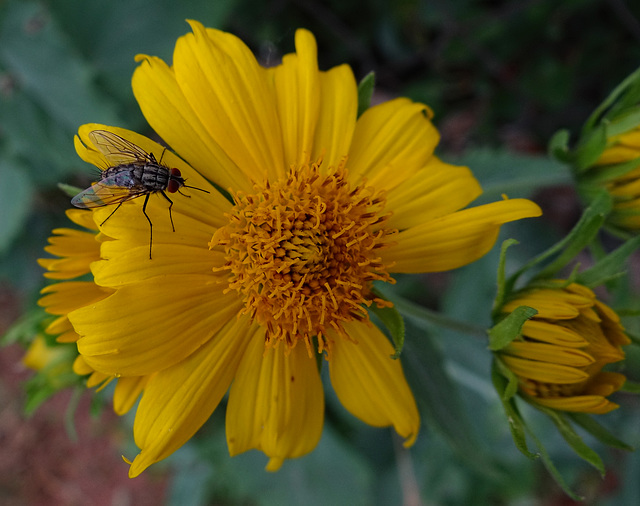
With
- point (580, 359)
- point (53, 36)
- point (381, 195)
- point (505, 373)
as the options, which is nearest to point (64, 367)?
point (381, 195)

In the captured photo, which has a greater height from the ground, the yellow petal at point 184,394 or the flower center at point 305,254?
the flower center at point 305,254

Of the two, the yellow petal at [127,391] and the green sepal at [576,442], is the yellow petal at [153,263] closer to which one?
the yellow petal at [127,391]

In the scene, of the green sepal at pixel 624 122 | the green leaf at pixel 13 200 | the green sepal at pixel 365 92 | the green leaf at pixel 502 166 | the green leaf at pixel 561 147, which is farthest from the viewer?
the green leaf at pixel 13 200

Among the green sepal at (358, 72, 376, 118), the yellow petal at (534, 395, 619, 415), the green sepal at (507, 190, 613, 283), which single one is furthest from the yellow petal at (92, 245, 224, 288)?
the yellow petal at (534, 395, 619, 415)

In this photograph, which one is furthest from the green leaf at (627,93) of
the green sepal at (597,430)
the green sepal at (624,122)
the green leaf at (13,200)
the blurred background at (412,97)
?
the green leaf at (13,200)

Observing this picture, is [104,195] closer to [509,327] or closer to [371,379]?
[371,379]

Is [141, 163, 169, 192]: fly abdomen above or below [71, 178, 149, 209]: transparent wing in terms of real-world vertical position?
above

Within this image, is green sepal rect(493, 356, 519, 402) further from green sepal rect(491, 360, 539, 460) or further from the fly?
the fly
